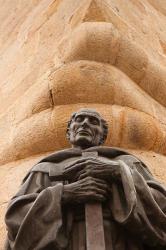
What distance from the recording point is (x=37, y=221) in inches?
83.9

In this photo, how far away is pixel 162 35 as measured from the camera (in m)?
5.16

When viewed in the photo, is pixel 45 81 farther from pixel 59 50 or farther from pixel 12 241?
pixel 12 241

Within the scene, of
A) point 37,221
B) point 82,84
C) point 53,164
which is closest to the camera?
point 37,221

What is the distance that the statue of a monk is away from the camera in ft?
6.98

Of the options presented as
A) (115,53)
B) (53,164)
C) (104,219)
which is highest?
(115,53)

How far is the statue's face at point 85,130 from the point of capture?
277 cm

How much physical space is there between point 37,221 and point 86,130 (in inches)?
30.3

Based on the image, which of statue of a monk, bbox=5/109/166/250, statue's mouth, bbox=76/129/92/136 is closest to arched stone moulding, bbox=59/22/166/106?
statue's mouth, bbox=76/129/92/136

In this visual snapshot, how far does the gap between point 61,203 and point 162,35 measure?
10.6 feet

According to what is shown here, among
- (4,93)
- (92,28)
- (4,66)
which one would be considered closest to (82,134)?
(92,28)

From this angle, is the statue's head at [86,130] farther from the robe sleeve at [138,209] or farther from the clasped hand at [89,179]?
the robe sleeve at [138,209]

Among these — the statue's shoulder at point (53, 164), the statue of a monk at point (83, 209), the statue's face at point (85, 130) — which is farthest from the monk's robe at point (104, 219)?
the statue's face at point (85, 130)

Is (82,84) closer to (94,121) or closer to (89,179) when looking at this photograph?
(94,121)

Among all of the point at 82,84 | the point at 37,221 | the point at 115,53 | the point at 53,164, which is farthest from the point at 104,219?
the point at 115,53
